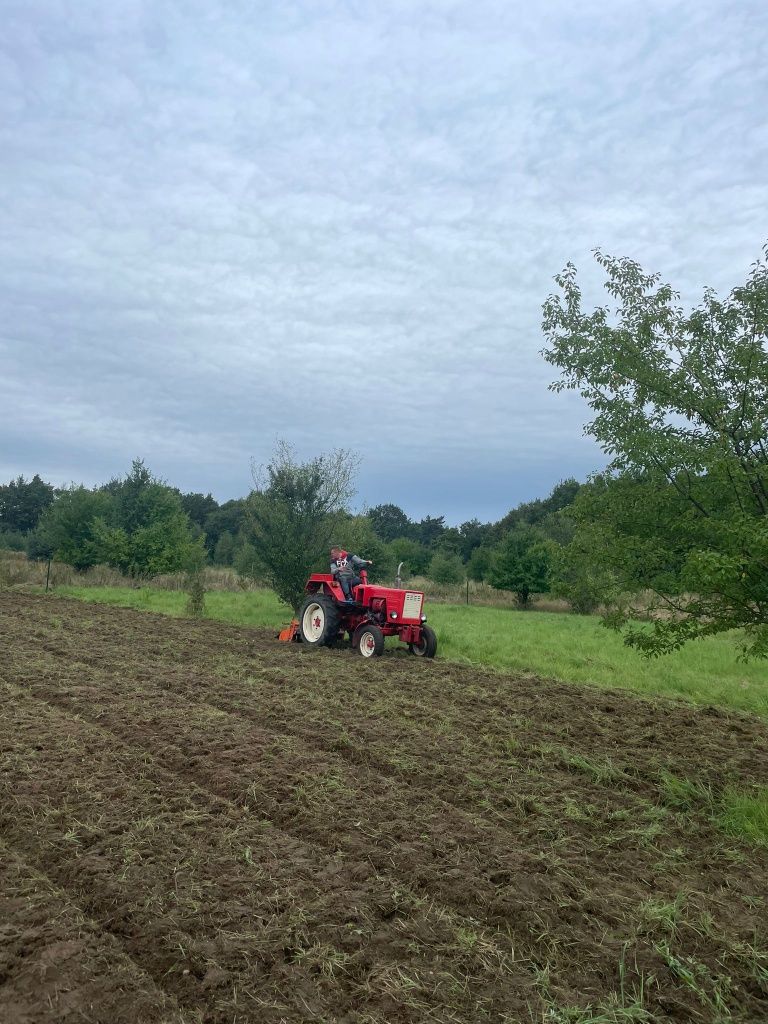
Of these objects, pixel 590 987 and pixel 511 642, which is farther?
pixel 511 642

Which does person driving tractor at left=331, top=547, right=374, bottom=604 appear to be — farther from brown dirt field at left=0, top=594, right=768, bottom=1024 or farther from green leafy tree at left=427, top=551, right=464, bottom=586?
green leafy tree at left=427, top=551, right=464, bottom=586

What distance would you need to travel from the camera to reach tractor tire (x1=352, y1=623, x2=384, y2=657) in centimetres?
1231

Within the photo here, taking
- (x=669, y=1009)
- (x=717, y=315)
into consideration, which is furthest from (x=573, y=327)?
(x=669, y=1009)

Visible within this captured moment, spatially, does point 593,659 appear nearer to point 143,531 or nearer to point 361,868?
point 361,868

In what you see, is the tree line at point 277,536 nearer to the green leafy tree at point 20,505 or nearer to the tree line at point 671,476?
the tree line at point 671,476

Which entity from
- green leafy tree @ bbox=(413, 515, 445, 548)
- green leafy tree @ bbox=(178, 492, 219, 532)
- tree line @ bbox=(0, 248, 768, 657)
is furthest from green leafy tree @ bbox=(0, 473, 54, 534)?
tree line @ bbox=(0, 248, 768, 657)

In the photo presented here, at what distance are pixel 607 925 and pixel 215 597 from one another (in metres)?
22.0

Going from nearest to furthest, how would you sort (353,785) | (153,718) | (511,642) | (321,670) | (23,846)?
(23,846)
(353,785)
(153,718)
(321,670)
(511,642)

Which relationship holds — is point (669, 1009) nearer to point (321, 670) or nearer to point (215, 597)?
point (321, 670)

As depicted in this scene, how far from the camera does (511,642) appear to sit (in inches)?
593

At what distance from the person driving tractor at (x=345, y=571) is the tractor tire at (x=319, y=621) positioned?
0.38 m

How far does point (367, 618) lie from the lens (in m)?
13.0

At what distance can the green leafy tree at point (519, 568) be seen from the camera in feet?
115

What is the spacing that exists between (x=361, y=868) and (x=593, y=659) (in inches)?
399
